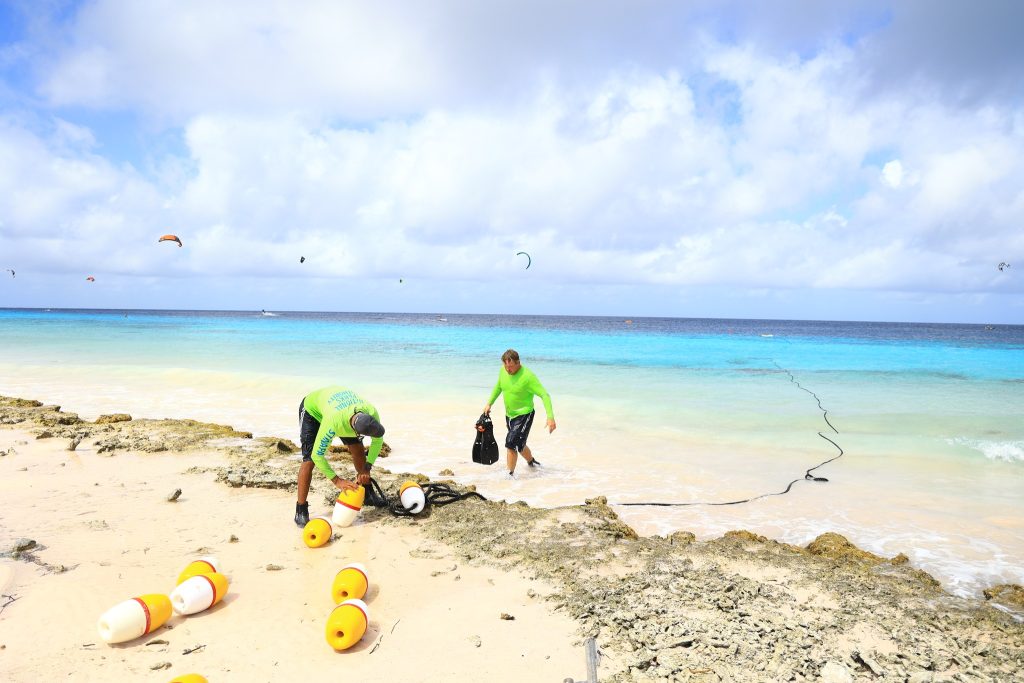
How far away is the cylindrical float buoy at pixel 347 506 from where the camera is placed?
211 inches

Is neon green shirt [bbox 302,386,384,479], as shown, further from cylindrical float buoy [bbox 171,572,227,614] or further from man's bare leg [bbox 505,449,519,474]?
man's bare leg [bbox 505,449,519,474]

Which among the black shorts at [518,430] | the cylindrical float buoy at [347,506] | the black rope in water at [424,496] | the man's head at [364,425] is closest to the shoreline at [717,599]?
the black rope in water at [424,496]

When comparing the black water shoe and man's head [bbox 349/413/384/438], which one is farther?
the black water shoe

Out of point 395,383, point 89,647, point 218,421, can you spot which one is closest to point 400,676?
point 89,647

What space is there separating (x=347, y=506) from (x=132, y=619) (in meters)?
2.05

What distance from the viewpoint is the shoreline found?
3393mm

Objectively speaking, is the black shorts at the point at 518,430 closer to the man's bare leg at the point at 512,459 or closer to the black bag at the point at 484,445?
the man's bare leg at the point at 512,459

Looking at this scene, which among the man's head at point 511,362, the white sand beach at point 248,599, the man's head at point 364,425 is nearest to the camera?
the white sand beach at point 248,599

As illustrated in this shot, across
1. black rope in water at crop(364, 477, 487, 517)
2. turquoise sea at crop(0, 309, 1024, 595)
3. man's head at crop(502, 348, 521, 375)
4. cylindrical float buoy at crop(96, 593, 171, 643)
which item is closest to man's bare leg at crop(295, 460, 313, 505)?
black rope in water at crop(364, 477, 487, 517)

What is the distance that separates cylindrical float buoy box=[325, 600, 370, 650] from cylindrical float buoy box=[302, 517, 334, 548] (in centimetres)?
150

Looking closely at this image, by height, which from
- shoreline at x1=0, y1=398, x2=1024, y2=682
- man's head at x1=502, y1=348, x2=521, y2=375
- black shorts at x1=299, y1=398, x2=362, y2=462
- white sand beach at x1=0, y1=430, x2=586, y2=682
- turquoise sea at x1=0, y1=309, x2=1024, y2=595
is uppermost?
man's head at x1=502, y1=348, x2=521, y2=375

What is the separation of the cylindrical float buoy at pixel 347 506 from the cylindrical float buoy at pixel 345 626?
1787 mm

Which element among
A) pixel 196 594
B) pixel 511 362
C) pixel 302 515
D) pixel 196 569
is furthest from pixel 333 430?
pixel 511 362

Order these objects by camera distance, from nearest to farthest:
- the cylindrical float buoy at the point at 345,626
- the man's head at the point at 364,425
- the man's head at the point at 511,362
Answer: the cylindrical float buoy at the point at 345,626, the man's head at the point at 364,425, the man's head at the point at 511,362
